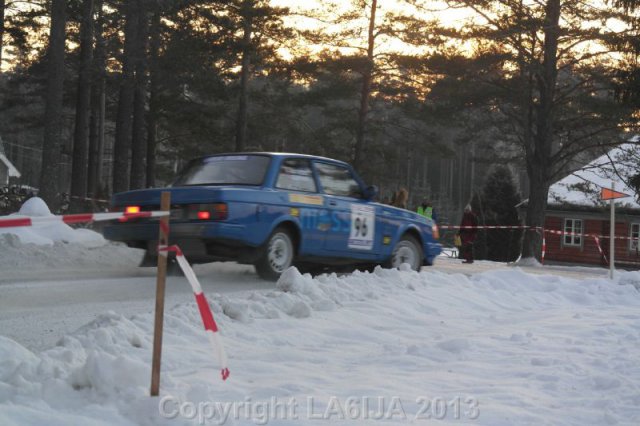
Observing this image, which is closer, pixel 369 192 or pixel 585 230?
pixel 369 192

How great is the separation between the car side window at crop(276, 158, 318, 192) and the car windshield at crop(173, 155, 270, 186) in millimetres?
251

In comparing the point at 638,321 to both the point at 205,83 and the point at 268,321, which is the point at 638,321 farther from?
the point at 205,83

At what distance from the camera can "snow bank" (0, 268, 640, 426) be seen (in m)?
4.52

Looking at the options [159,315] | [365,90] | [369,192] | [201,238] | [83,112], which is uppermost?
[365,90]

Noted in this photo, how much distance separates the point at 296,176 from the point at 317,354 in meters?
4.66

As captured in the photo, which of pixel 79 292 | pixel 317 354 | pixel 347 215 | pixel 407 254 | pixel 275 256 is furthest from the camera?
pixel 407 254

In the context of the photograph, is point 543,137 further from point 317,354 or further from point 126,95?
point 317,354

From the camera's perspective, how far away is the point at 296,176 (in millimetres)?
10891

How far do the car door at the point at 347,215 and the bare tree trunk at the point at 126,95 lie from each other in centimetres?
1316

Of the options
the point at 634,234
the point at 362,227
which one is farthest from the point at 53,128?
the point at 634,234

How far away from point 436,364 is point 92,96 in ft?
139

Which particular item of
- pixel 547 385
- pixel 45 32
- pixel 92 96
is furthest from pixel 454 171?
pixel 547 385

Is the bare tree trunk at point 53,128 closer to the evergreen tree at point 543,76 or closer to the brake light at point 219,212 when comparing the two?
the evergreen tree at point 543,76

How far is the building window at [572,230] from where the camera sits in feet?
144
